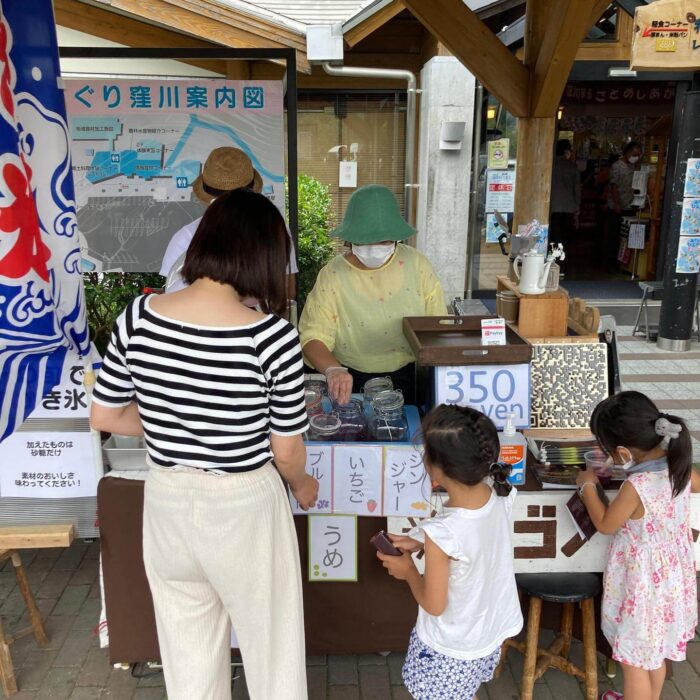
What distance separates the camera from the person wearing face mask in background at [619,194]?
408 inches

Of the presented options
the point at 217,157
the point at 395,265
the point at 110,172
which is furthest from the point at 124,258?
the point at 395,265

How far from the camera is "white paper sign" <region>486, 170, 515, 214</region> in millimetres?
8883

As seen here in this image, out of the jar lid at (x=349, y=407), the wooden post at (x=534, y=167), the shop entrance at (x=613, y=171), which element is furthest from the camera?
the shop entrance at (x=613, y=171)

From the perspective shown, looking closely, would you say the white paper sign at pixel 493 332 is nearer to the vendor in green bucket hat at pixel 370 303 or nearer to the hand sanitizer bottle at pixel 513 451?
the hand sanitizer bottle at pixel 513 451

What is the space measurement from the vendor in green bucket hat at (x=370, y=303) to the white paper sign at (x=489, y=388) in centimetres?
55

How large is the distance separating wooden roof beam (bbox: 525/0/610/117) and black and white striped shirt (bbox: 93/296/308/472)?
9.68 feet

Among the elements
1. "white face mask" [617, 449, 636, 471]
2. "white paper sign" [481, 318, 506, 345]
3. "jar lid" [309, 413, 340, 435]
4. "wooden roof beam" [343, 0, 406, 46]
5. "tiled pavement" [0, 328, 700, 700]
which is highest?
"wooden roof beam" [343, 0, 406, 46]

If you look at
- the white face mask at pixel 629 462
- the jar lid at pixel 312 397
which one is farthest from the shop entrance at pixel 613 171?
the white face mask at pixel 629 462

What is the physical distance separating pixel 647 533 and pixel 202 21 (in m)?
5.50

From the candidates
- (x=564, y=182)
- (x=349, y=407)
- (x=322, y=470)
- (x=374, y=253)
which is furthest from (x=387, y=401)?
(x=564, y=182)

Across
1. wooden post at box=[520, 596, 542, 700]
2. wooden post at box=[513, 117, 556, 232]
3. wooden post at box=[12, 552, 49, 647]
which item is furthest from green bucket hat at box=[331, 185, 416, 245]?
wooden post at box=[513, 117, 556, 232]

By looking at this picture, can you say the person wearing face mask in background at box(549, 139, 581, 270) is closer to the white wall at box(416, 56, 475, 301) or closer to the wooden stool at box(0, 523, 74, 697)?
the white wall at box(416, 56, 475, 301)

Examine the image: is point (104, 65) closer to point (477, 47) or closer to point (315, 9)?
point (315, 9)

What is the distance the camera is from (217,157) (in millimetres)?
3270
